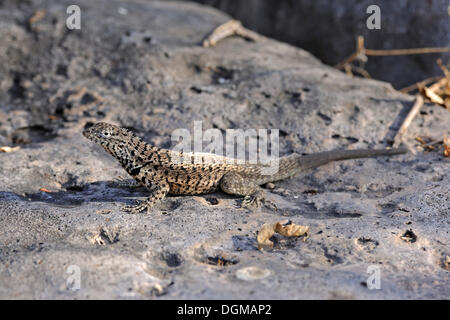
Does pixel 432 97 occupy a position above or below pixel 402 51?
below

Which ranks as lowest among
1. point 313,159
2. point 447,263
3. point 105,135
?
point 447,263

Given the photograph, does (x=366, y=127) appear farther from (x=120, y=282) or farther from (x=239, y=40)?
(x=120, y=282)

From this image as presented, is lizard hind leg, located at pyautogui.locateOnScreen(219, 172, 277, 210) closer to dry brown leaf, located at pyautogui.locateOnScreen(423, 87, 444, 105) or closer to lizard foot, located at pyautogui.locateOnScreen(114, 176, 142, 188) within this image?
lizard foot, located at pyautogui.locateOnScreen(114, 176, 142, 188)

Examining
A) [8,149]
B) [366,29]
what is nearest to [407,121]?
[366,29]

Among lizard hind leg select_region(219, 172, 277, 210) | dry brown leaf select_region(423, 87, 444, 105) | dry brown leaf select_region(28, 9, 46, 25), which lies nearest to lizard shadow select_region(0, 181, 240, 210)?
lizard hind leg select_region(219, 172, 277, 210)

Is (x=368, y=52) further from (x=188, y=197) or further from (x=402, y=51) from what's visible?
(x=188, y=197)
